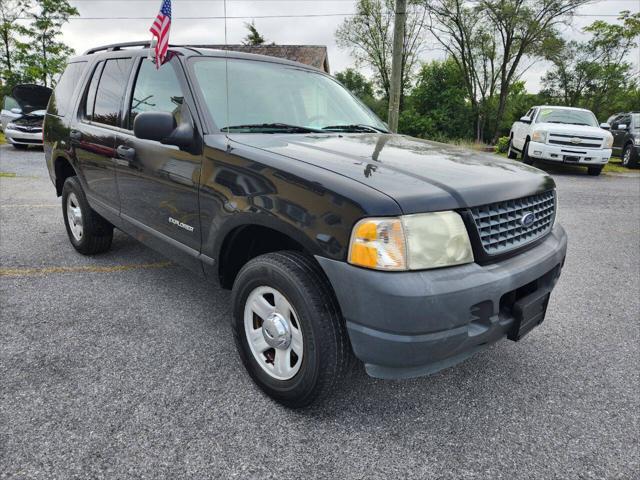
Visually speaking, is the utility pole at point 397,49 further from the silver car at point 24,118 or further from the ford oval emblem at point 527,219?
the ford oval emblem at point 527,219

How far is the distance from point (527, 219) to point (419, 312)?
2.86 feet

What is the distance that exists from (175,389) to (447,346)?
4.59ft

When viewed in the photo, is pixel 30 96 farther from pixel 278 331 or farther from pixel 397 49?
pixel 278 331

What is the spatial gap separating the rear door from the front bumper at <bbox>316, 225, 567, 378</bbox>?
7.58ft

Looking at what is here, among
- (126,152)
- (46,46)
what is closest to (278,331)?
(126,152)

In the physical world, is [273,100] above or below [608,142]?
above

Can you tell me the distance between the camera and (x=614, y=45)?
34844 millimetres

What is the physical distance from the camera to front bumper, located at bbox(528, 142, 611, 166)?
10617mm

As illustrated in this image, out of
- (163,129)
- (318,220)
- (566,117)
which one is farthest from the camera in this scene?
(566,117)

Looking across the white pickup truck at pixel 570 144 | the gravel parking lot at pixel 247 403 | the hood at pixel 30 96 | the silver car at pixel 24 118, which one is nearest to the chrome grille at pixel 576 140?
the white pickup truck at pixel 570 144

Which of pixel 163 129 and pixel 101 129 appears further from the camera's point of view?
pixel 101 129

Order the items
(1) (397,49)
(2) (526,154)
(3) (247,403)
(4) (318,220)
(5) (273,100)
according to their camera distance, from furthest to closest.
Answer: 1. (1) (397,49)
2. (2) (526,154)
3. (5) (273,100)
4. (3) (247,403)
5. (4) (318,220)

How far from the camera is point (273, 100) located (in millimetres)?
2871

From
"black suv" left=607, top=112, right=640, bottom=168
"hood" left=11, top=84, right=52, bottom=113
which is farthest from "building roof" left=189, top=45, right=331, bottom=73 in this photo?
"black suv" left=607, top=112, right=640, bottom=168
